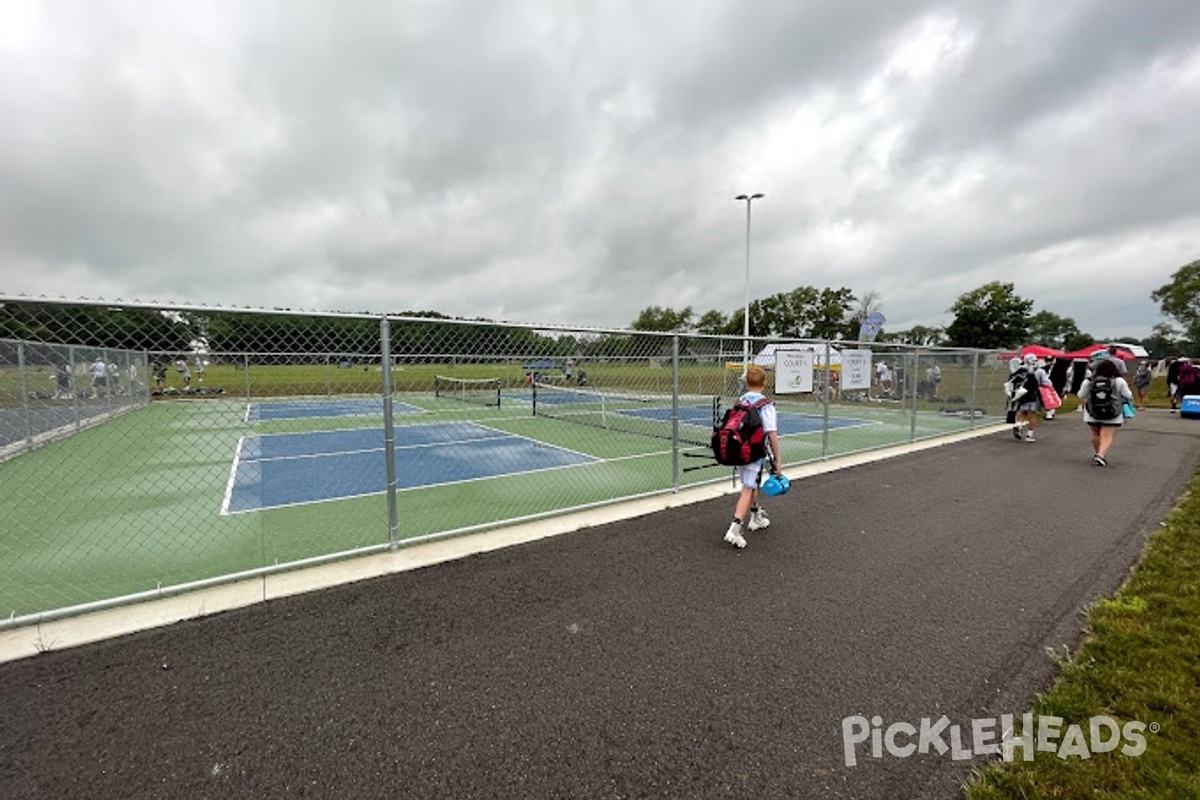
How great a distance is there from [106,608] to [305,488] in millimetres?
4313

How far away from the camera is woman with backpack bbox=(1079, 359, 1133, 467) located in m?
8.52

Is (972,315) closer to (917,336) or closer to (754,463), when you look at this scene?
(917,336)

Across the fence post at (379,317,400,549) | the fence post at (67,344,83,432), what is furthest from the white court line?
the fence post at (67,344,83,432)

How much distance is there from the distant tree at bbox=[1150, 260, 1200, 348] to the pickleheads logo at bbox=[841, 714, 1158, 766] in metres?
79.4

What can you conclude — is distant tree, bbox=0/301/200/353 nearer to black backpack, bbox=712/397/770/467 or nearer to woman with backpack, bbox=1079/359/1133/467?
black backpack, bbox=712/397/770/467

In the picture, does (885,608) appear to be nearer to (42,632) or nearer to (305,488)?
(42,632)

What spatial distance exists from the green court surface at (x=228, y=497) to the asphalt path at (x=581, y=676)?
4.70ft

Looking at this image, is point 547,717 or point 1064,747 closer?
point 1064,747

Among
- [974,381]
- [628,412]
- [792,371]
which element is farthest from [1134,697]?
A: [974,381]

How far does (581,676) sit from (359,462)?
8.63 meters

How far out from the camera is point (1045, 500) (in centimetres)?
659

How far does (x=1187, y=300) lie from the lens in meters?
55.2

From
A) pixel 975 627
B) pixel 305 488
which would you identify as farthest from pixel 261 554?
pixel 975 627

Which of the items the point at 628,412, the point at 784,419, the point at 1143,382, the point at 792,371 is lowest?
the point at 784,419
